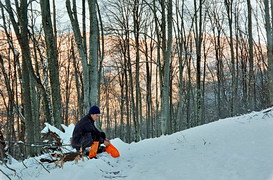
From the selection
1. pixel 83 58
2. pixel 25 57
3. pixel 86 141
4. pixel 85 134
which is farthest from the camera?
pixel 83 58

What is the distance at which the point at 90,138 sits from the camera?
472cm

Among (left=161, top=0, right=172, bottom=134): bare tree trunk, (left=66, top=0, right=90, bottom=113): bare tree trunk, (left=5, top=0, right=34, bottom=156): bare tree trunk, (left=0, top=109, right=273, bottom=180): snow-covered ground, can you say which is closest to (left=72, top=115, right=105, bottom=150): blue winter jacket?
(left=0, top=109, right=273, bottom=180): snow-covered ground

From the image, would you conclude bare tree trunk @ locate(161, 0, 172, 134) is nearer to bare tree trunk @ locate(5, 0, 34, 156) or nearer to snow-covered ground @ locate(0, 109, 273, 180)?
snow-covered ground @ locate(0, 109, 273, 180)

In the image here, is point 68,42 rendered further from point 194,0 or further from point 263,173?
point 263,173

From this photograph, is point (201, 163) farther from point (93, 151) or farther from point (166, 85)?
point (166, 85)

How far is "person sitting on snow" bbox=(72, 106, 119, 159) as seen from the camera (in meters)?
4.56

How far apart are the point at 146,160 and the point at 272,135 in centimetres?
205

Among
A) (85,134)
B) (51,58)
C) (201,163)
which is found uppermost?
(51,58)

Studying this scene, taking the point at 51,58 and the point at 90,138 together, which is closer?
the point at 90,138

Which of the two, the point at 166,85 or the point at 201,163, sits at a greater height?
the point at 166,85

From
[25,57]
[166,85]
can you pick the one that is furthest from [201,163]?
[25,57]

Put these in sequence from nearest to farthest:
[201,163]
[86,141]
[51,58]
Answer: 1. [201,163]
2. [86,141]
3. [51,58]

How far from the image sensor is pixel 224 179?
2674 mm

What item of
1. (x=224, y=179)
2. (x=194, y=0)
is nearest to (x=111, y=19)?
(x=194, y=0)
